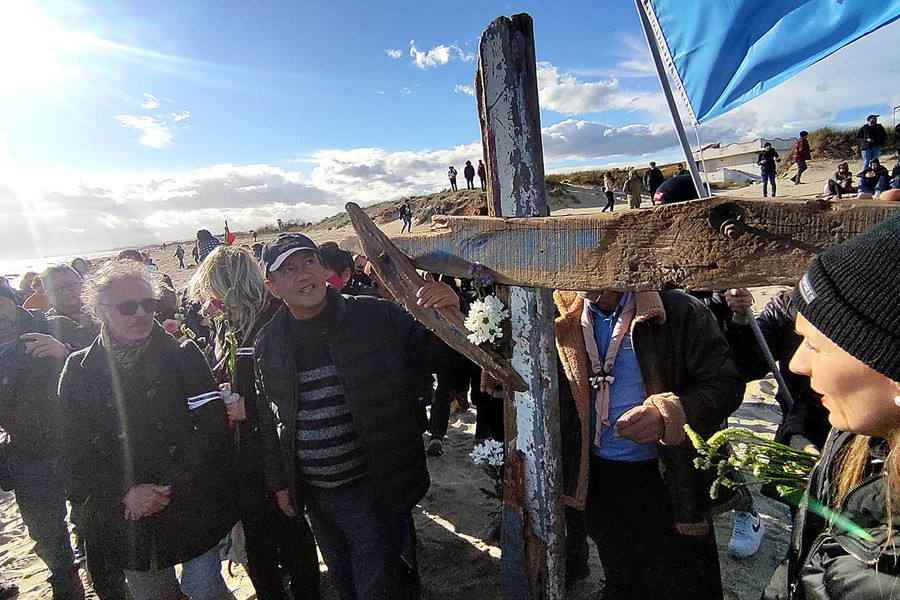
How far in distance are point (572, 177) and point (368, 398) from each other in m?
37.1

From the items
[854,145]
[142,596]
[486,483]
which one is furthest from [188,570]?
[854,145]

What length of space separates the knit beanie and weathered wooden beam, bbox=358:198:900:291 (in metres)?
0.16

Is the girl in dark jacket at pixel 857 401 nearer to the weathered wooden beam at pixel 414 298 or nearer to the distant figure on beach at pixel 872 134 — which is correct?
the weathered wooden beam at pixel 414 298

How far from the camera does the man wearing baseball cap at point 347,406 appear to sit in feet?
6.96

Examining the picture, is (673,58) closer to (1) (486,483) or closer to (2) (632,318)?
(2) (632,318)

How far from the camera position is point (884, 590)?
0.82 meters

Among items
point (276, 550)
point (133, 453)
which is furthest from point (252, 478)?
point (133, 453)

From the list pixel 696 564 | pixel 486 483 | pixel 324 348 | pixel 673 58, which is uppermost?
pixel 673 58

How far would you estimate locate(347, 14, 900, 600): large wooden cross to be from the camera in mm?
1021

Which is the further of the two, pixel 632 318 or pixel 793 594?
pixel 632 318

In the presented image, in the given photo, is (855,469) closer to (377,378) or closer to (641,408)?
(641,408)

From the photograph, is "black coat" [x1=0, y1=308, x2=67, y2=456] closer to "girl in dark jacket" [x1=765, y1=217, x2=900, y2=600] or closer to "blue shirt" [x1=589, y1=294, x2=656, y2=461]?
"blue shirt" [x1=589, y1=294, x2=656, y2=461]

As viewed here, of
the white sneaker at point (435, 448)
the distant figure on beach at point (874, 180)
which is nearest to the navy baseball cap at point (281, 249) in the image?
the white sneaker at point (435, 448)

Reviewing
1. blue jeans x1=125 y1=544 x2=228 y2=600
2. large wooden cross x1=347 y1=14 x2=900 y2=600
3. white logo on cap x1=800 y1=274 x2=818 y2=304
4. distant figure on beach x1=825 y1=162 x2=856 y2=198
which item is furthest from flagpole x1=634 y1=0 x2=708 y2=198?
distant figure on beach x1=825 y1=162 x2=856 y2=198
